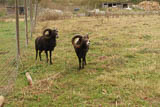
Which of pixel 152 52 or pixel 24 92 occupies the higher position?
pixel 152 52

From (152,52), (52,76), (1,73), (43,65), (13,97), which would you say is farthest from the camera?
(152,52)

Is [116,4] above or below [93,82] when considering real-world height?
above

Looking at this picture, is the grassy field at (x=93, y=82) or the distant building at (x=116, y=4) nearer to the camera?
the grassy field at (x=93, y=82)

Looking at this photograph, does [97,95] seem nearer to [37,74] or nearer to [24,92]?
[24,92]

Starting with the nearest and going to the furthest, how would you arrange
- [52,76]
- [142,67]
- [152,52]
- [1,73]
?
[1,73], [52,76], [142,67], [152,52]

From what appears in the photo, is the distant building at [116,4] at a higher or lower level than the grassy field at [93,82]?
higher

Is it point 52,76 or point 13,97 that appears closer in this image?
point 13,97

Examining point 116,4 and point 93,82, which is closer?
point 93,82

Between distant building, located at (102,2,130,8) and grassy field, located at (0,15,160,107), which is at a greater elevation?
distant building, located at (102,2,130,8)

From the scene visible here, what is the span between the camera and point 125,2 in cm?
6106

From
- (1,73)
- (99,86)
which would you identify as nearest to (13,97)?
(1,73)

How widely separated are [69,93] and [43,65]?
9.88ft

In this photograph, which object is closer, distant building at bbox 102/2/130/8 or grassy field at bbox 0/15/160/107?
grassy field at bbox 0/15/160/107

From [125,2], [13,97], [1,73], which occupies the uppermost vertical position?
[125,2]
